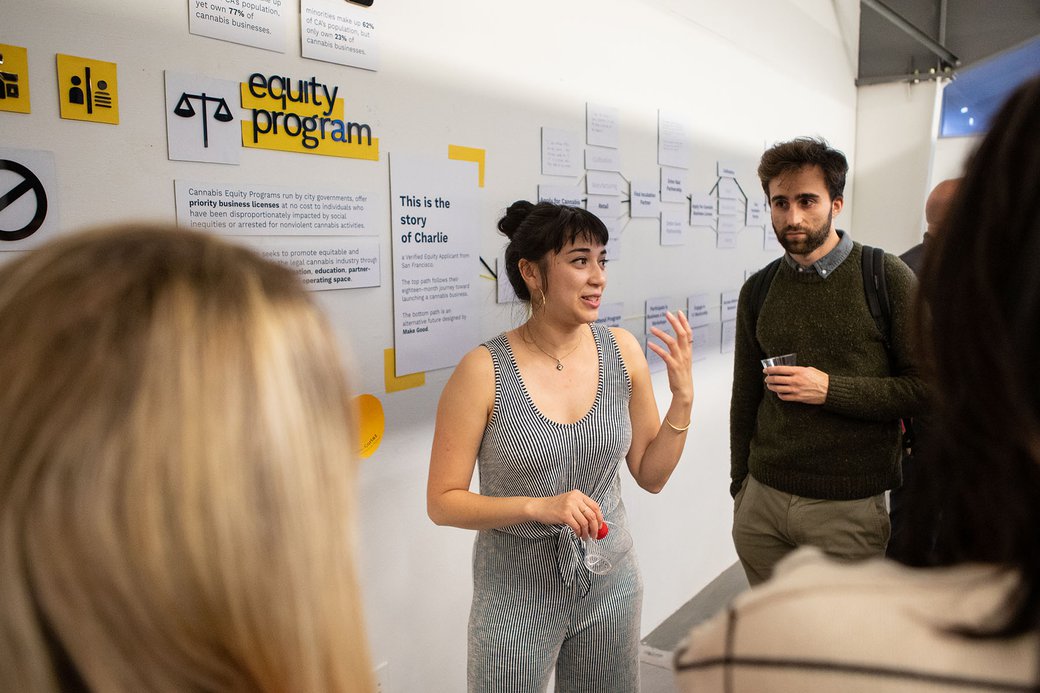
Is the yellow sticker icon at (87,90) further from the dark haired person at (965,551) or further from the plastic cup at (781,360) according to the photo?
the plastic cup at (781,360)

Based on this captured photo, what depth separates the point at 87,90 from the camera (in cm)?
155

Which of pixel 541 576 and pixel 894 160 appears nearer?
pixel 541 576

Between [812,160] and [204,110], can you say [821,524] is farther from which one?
[204,110]

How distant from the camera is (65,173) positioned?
153cm

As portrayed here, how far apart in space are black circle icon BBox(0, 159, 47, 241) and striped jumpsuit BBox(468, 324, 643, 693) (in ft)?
3.29

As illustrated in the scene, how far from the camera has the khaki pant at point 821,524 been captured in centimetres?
236

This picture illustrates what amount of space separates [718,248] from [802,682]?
3499 millimetres

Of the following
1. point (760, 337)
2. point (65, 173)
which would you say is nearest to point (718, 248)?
point (760, 337)

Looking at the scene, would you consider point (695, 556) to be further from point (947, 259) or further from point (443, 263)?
point (947, 259)

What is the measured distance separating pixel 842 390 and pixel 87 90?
204 cm

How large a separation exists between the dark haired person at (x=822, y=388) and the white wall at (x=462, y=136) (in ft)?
2.64

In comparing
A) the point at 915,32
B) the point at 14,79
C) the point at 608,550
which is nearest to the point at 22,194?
the point at 14,79

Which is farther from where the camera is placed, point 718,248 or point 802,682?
point 718,248

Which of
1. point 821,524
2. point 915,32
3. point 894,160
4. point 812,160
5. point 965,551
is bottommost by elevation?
point 821,524
